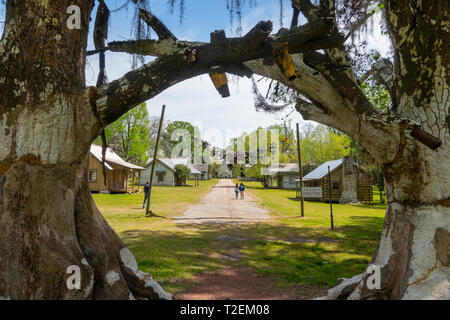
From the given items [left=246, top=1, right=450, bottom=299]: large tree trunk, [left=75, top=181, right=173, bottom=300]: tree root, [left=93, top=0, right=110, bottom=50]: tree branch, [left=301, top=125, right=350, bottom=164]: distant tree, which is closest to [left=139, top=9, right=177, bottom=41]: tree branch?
[left=93, top=0, right=110, bottom=50]: tree branch

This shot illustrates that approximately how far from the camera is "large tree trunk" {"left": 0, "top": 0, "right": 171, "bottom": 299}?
2.42m

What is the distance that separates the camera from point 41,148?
2.54 m

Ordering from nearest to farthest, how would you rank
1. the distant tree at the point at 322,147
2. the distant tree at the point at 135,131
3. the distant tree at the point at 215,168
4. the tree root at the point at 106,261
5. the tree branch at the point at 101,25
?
the tree root at the point at 106,261, the tree branch at the point at 101,25, the distant tree at the point at 135,131, the distant tree at the point at 322,147, the distant tree at the point at 215,168

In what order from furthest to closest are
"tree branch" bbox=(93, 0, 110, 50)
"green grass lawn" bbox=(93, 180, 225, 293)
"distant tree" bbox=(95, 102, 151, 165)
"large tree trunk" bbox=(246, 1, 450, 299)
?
"distant tree" bbox=(95, 102, 151, 165)
"green grass lawn" bbox=(93, 180, 225, 293)
"tree branch" bbox=(93, 0, 110, 50)
"large tree trunk" bbox=(246, 1, 450, 299)

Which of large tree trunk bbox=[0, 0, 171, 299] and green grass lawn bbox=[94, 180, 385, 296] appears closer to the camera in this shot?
large tree trunk bbox=[0, 0, 171, 299]

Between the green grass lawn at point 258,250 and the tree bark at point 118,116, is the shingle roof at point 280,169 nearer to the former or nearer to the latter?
the green grass lawn at point 258,250

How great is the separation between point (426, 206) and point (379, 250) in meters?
0.81

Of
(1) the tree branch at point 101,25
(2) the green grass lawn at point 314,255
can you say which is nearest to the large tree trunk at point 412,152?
(2) the green grass lawn at point 314,255

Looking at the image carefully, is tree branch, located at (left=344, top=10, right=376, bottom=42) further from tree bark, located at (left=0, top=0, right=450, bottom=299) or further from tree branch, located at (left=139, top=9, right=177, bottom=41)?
tree branch, located at (left=139, top=9, right=177, bottom=41)

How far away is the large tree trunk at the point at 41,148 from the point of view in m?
2.42

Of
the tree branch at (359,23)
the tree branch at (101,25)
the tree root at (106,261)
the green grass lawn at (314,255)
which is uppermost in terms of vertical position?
the tree branch at (359,23)

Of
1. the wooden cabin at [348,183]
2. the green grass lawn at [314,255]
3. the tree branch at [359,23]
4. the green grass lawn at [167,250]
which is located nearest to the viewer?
the green grass lawn at [167,250]

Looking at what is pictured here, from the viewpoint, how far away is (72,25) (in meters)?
2.86
